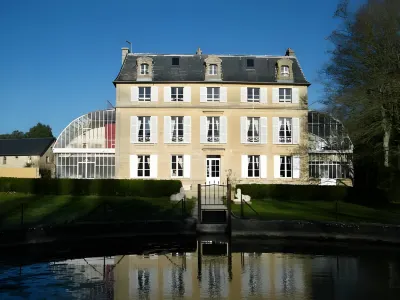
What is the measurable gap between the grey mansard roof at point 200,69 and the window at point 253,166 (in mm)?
5700

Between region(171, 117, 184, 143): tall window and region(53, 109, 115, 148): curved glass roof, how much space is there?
14.7ft

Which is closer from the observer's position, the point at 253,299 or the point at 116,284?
the point at 253,299

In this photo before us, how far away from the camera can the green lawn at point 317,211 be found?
17766 millimetres

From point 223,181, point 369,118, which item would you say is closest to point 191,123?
point 223,181

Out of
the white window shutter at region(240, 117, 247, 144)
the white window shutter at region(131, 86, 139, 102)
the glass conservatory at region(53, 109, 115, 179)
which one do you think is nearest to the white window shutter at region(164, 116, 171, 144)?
the white window shutter at region(131, 86, 139, 102)

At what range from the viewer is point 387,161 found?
2433 cm

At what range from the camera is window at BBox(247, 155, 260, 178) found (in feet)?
101

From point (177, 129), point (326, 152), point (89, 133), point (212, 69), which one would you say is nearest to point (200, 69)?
point (212, 69)

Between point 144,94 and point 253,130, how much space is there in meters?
8.50

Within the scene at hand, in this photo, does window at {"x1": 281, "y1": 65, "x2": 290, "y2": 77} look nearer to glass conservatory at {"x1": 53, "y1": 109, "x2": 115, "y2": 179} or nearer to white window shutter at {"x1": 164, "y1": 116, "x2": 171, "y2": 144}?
white window shutter at {"x1": 164, "y1": 116, "x2": 171, "y2": 144}

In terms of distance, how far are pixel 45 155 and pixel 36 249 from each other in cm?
3340

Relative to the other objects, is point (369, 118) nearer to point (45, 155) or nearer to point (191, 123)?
point (191, 123)

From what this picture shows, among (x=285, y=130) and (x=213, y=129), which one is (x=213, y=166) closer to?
(x=213, y=129)

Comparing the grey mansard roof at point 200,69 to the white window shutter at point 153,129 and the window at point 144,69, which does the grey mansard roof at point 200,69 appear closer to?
the window at point 144,69
